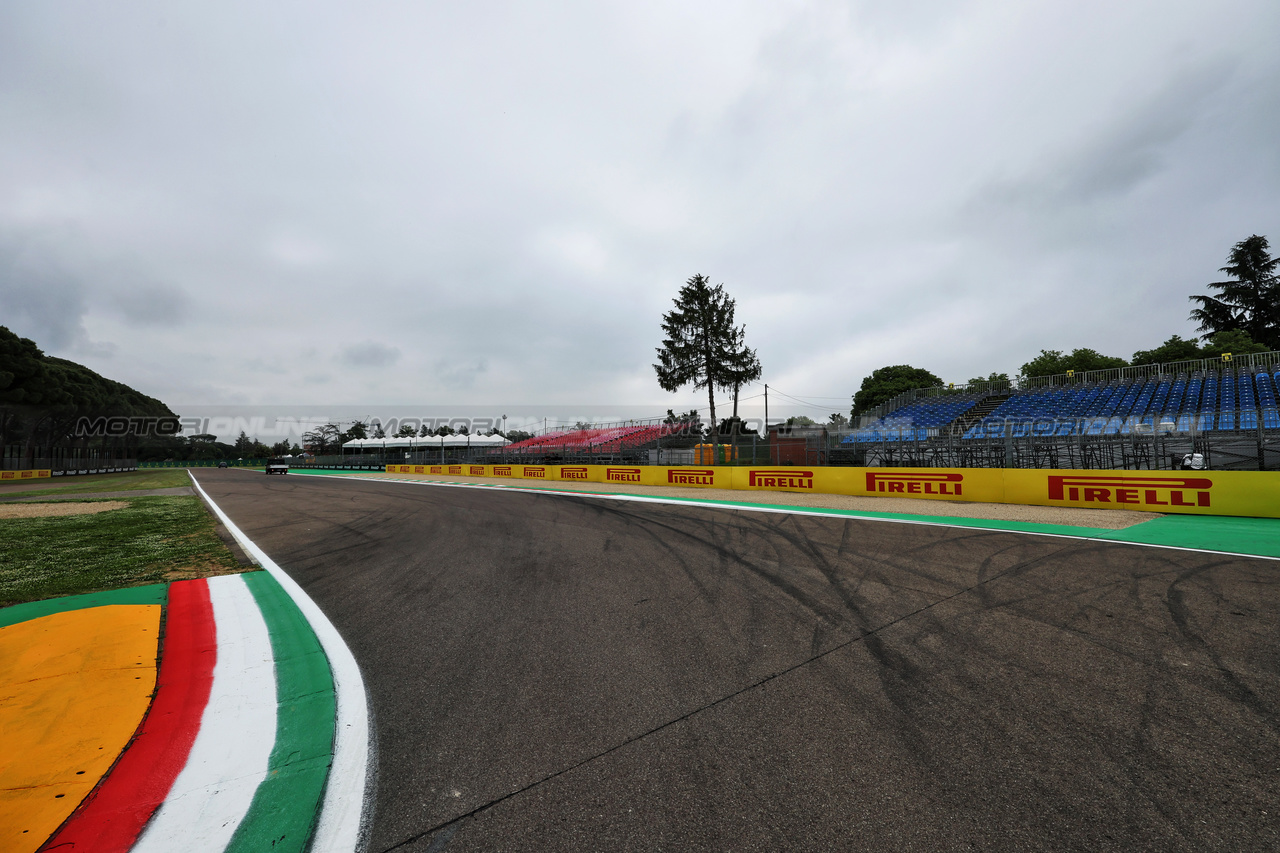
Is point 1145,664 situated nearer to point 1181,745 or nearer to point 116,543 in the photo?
point 1181,745

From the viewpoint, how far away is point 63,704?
8.18 ft

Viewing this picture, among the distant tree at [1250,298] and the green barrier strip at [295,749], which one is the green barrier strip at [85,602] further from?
the distant tree at [1250,298]

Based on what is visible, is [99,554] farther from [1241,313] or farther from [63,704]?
[1241,313]

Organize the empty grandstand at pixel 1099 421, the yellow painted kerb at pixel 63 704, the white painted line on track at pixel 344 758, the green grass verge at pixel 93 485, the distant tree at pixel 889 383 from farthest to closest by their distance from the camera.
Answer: the distant tree at pixel 889 383 < the green grass verge at pixel 93 485 < the empty grandstand at pixel 1099 421 < the yellow painted kerb at pixel 63 704 < the white painted line on track at pixel 344 758

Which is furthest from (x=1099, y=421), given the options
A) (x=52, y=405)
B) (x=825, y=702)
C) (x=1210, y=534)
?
(x=52, y=405)

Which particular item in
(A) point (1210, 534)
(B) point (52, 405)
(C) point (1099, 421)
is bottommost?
(A) point (1210, 534)

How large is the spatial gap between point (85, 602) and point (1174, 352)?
6543cm

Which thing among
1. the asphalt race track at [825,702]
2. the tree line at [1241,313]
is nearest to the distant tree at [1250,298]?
the tree line at [1241,313]

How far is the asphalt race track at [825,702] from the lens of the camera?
171cm

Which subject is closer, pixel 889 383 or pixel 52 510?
pixel 52 510

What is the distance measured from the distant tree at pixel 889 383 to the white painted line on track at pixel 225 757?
74.4m

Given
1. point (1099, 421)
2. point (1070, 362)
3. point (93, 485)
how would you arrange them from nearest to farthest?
point (1099, 421) < point (93, 485) < point (1070, 362)

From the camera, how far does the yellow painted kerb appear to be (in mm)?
1781

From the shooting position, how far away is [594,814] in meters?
1.74
